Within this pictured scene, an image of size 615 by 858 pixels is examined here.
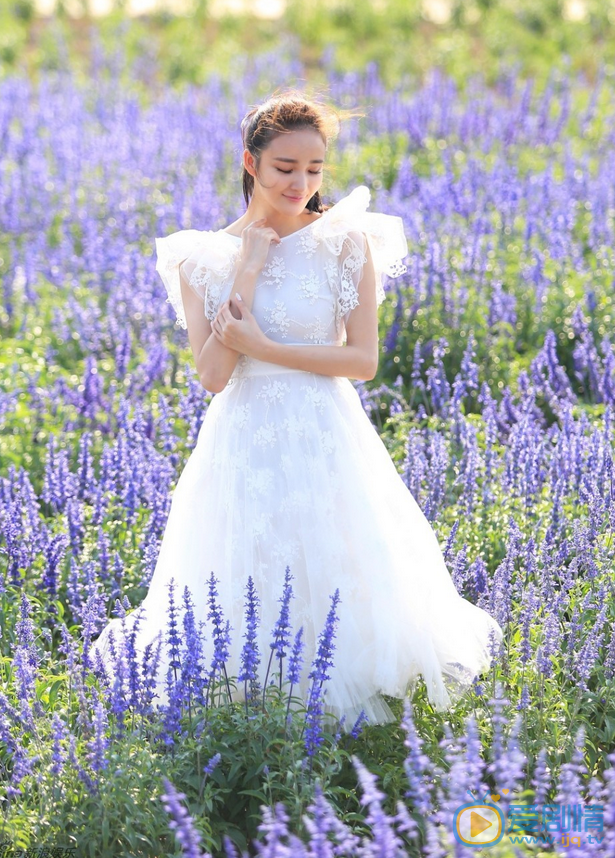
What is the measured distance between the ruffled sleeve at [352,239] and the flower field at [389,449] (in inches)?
39.1

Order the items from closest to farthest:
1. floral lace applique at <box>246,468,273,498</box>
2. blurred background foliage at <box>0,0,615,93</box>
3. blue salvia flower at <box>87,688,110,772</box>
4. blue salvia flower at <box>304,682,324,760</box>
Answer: blue salvia flower at <box>87,688,110,772</box>, blue salvia flower at <box>304,682,324,760</box>, floral lace applique at <box>246,468,273,498</box>, blurred background foliage at <box>0,0,615,93</box>

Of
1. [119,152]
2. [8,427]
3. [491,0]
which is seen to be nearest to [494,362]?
[8,427]

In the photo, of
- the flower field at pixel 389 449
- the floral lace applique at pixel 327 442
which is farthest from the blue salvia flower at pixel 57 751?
the floral lace applique at pixel 327 442

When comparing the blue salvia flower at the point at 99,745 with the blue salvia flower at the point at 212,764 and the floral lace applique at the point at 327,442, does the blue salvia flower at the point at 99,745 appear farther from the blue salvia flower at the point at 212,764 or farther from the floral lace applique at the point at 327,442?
→ the floral lace applique at the point at 327,442

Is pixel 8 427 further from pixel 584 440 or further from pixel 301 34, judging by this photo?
pixel 301 34

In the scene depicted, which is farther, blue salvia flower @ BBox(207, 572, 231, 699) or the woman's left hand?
the woman's left hand

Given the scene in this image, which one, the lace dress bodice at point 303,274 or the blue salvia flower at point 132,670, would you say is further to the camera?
the lace dress bodice at point 303,274

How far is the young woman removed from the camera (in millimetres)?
3275

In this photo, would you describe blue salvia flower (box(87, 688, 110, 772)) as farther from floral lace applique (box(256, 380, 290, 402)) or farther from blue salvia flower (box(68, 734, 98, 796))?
floral lace applique (box(256, 380, 290, 402))

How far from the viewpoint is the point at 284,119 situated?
323 centimetres

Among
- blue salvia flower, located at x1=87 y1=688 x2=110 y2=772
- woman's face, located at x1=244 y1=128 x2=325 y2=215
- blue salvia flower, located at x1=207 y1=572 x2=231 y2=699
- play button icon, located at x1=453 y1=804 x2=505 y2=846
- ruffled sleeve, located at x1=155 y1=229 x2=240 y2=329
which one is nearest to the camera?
play button icon, located at x1=453 y1=804 x2=505 y2=846

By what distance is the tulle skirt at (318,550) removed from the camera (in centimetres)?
329

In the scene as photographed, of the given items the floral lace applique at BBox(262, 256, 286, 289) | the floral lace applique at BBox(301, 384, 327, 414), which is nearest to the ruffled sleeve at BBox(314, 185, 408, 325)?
the floral lace applique at BBox(262, 256, 286, 289)

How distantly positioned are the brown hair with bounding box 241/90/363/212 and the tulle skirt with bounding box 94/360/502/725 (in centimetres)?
71
